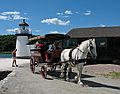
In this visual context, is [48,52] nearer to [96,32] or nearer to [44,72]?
[44,72]

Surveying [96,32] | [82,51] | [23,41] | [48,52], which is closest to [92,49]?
[82,51]

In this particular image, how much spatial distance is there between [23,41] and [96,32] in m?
20.0

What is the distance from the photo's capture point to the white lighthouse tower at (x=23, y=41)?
181 ft

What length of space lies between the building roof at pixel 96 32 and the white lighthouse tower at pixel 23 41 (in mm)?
14982

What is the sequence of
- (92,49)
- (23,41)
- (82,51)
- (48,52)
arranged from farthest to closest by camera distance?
(23,41)
(48,52)
(82,51)
(92,49)

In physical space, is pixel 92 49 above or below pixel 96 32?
below

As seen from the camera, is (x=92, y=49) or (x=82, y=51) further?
(x=82, y=51)

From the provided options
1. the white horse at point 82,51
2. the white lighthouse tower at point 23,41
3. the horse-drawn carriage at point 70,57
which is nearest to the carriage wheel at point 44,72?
the horse-drawn carriage at point 70,57

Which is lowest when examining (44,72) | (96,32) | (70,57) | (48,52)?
(44,72)

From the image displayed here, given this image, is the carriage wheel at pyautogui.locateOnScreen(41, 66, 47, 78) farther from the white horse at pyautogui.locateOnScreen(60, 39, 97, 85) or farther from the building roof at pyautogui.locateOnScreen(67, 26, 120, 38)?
the building roof at pyautogui.locateOnScreen(67, 26, 120, 38)

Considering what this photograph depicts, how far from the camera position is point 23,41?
5631cm

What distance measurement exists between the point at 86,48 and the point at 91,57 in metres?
0.49

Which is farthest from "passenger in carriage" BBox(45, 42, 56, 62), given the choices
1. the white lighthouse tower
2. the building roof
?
the white lighthouse tower

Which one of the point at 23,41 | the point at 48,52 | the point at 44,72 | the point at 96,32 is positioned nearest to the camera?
the point at 44,72
